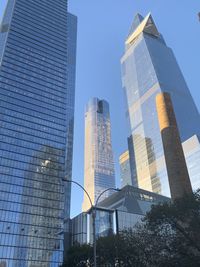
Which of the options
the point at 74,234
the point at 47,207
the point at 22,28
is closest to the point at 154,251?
the point at 74,234

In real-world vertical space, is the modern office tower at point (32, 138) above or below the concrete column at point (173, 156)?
above

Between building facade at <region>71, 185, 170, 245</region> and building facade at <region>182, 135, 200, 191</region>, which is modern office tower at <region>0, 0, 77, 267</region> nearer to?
building facade at <region>71, 185, 170, 245</region>

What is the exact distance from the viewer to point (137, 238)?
52375mm

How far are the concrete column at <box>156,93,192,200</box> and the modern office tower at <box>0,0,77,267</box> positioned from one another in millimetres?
77741

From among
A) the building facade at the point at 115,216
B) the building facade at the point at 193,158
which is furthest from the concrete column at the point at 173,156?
the building facade at the point at 193,158

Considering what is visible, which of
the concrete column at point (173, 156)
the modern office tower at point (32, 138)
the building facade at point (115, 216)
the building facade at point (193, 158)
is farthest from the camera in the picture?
the building facade at point (193, 158)

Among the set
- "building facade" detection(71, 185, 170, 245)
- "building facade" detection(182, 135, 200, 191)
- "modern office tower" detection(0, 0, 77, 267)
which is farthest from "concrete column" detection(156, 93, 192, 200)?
"building facade" detection(182, 135, 200, 191)

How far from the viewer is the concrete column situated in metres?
62.9

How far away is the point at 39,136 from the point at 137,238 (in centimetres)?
10247

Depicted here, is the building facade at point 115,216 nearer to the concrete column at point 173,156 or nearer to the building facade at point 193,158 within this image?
the building facade at point 193,158

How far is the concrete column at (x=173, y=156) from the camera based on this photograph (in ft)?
206

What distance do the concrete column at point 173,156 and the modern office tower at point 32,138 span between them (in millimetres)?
77741

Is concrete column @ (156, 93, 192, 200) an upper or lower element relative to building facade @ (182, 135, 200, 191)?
lower

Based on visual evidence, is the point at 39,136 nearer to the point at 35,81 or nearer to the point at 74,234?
the point at 35,81
